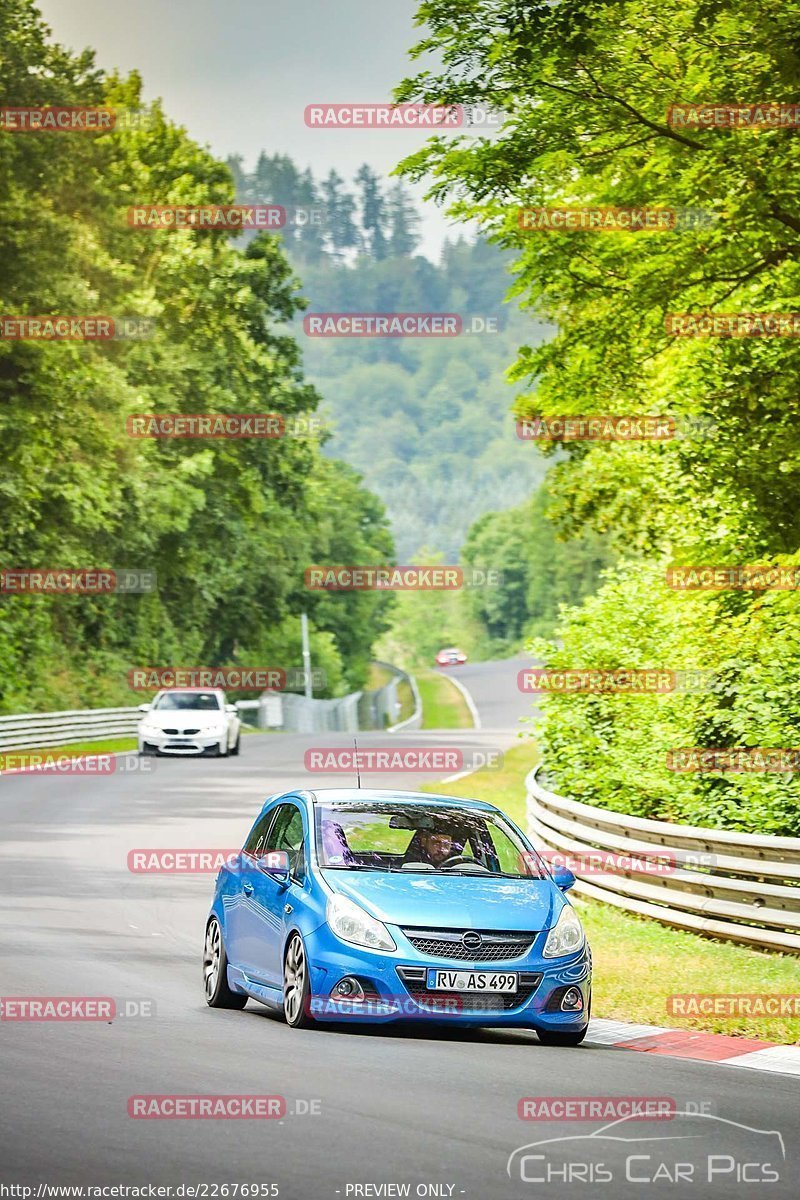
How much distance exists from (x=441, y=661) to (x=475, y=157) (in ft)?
450

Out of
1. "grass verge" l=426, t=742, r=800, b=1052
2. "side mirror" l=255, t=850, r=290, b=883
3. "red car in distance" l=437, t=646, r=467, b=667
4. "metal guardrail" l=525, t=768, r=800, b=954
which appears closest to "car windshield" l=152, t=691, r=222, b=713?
"metal guardrail" l=525, t=768, r=800, b=954

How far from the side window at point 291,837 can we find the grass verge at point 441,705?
73.6 m

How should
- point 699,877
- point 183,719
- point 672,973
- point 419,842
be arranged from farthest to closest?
point 183,719 → point 699,877 → point 672,973 → point 419,842

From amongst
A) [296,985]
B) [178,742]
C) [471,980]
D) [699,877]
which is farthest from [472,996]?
[178,742]

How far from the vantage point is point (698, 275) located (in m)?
17.9

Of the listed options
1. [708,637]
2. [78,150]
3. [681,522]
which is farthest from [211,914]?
[78,150]

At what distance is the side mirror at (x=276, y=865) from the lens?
35.8ft

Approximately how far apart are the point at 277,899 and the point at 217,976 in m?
1.31

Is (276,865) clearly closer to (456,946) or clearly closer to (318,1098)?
(456,946)

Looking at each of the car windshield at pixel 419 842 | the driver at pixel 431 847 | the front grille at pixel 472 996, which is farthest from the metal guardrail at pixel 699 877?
the front grille at pixel 472 996

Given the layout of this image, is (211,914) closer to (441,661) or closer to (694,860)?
(694,860)

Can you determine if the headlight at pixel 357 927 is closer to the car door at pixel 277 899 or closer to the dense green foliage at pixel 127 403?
the car door at pixel 277 899

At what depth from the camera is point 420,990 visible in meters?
10.1

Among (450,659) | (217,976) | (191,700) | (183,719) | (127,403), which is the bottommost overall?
(450,659)
